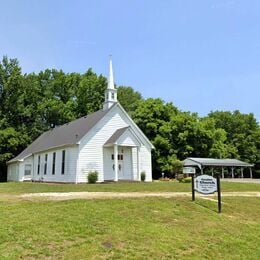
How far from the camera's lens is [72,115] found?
48688mm

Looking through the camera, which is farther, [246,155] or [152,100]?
[246,155]

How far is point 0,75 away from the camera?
154 ft

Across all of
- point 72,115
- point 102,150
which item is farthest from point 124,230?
point 72,115

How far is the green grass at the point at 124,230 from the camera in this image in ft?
23.7

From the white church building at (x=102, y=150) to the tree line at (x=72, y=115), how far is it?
1318 centimetres

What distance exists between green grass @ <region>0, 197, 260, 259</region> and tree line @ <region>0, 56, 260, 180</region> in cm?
3108

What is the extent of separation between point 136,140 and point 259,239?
773 inches

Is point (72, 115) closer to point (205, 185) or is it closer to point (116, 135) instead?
point (116, 135)

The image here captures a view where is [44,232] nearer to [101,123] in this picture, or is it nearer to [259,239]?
[259,239]

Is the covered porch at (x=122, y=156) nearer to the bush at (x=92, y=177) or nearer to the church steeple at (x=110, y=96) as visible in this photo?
the bush at (x=92, y=177)

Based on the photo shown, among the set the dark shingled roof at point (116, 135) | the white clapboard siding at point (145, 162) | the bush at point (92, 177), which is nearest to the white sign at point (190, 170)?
the white clapboard siding at point (145, 162)

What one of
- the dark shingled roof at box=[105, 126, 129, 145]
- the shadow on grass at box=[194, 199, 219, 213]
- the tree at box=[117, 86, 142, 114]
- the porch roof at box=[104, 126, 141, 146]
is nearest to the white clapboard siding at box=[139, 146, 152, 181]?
the porch roof at box=[104, 126, 141, 146]

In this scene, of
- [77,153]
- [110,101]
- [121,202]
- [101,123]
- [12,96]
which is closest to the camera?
[121,202]

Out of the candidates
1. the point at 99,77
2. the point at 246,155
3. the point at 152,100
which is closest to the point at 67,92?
the point at 99,77
